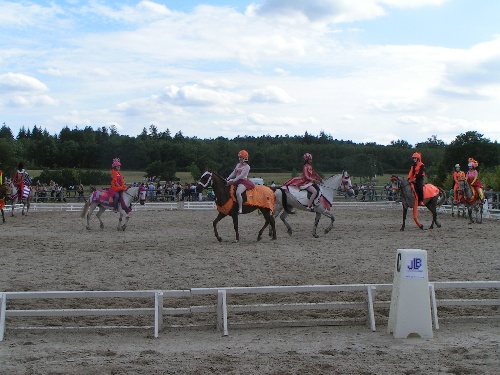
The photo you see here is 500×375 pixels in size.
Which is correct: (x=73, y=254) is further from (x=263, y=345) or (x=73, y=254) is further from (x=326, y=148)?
(x=326, y=148)

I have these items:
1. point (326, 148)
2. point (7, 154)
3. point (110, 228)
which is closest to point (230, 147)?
point (326, 148)

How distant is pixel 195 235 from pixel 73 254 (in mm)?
5246

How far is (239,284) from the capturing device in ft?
34.6

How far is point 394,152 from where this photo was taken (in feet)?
199

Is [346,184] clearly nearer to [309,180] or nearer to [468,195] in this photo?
[309,180]

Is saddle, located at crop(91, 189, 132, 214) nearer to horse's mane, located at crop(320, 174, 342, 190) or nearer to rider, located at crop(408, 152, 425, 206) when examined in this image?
horse's mane, located at crop(320, 174, 342, 190)

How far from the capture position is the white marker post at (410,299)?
24.6 feet

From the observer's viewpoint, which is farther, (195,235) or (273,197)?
(195,235)

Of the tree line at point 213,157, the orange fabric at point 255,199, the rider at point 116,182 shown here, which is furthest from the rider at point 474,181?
the tree line at point 213,157

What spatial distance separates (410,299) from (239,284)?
3.70 meters

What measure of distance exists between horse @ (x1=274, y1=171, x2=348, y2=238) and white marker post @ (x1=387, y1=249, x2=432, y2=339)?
397 inches

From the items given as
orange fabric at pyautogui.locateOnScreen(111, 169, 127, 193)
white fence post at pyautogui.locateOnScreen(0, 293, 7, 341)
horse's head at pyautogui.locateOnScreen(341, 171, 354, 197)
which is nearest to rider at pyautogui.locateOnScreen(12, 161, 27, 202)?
orange fabric at pyautogui.locateOnScreen(111, 169, 127, 193)

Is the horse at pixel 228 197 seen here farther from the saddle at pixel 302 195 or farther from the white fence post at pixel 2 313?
the white fence post at pixel 2 313

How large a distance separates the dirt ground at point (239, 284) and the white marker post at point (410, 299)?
0.19 metres
